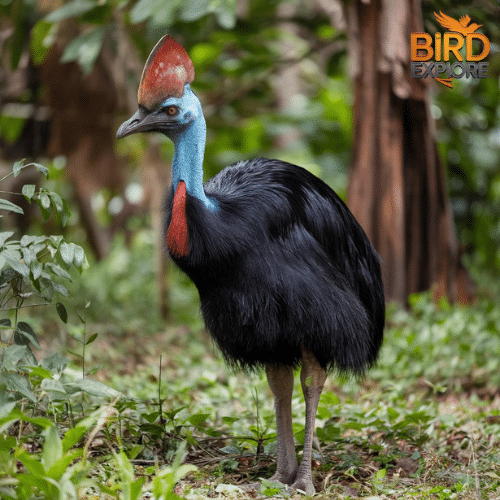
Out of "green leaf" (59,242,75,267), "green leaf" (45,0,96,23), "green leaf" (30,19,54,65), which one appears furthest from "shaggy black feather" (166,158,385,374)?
"green leaf" (30,19,54,65)

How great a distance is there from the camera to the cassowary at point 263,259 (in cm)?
300

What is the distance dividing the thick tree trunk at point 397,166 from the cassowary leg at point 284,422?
114 inches

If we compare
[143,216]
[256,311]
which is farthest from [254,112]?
[256,311]

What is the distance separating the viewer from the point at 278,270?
9.98 ft

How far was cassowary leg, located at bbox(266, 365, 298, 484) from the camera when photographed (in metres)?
3.30

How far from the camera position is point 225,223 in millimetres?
3006

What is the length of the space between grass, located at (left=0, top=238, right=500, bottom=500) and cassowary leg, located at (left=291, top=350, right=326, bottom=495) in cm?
11

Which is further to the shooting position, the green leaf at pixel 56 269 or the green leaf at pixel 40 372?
the green leaf at pixel 56 269

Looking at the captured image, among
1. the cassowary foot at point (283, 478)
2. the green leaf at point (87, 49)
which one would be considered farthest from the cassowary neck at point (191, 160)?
the green leaf at point (87, 49)

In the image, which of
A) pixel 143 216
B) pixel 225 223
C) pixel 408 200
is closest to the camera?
pixel 225 223

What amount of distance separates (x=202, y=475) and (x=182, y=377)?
1.99 m

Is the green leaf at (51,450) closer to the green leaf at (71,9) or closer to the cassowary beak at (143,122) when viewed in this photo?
the cassowary beak at (143,122)

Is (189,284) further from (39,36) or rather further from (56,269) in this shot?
(39,36)

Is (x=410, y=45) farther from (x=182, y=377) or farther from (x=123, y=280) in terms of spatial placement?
(x=123, y=280)
